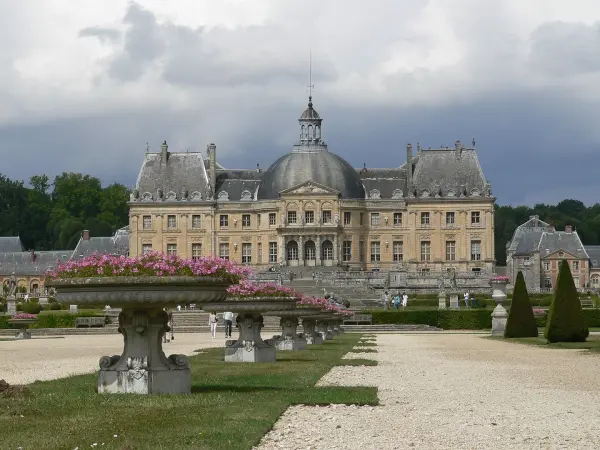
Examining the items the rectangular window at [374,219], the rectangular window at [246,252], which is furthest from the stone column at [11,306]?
the rectangular window at [374,219]

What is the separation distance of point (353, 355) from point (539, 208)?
11820 cm

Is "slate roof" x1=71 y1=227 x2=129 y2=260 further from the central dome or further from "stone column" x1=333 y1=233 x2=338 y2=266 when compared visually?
"stone column" x1=333 y1=233 x2=338 y2=266

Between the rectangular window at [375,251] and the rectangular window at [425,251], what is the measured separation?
2.84 metres

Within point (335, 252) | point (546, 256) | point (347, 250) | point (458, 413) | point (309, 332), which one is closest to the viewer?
point (458, 413)

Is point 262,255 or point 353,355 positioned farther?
point 262,255

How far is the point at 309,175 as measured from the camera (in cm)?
8462

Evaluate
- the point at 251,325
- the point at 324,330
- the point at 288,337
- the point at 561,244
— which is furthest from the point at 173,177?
the point at 251,325

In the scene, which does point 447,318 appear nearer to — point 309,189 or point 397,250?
point 309,189

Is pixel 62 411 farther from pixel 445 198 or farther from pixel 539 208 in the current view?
pixel 539 208

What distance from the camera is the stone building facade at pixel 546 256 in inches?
3637

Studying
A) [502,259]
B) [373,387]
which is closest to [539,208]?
[502,259]

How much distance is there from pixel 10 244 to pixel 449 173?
1490 inches

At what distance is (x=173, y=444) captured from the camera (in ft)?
29.9

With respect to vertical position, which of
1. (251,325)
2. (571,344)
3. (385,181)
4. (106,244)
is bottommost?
(571,344)
